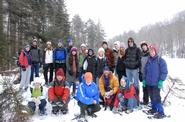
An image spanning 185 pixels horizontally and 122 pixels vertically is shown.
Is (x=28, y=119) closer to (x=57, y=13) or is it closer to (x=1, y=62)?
(x=1, y=62)

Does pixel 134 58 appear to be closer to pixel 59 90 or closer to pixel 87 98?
pixel 87 98

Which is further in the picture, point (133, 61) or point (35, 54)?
point (35, 54)

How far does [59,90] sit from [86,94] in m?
0.92

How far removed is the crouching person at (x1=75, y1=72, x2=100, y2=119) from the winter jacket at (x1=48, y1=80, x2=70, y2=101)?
0.39 meters

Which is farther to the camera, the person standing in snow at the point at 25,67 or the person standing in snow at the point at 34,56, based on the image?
the person standing in snow at the point at 34,56

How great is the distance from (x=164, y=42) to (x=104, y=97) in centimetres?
9413

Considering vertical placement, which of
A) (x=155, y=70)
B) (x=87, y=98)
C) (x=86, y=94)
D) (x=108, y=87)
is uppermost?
(x=155, y=70)

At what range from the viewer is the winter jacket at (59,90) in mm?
10227

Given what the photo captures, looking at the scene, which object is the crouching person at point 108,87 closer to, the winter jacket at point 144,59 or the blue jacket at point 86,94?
the blue jacket at point 86,94

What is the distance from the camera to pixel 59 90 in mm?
10422

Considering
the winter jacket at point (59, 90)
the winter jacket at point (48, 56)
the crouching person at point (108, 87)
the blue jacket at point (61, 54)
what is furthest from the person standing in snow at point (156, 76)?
the winter jacket at point (48, 56)

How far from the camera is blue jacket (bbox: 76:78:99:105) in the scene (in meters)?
9.99

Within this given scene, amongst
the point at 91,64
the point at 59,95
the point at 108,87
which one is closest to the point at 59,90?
the point at 59,95

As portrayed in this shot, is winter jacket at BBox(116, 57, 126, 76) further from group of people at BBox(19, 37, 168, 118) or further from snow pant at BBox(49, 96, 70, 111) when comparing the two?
snow pant at BBox(49, 96, 70, 111)
